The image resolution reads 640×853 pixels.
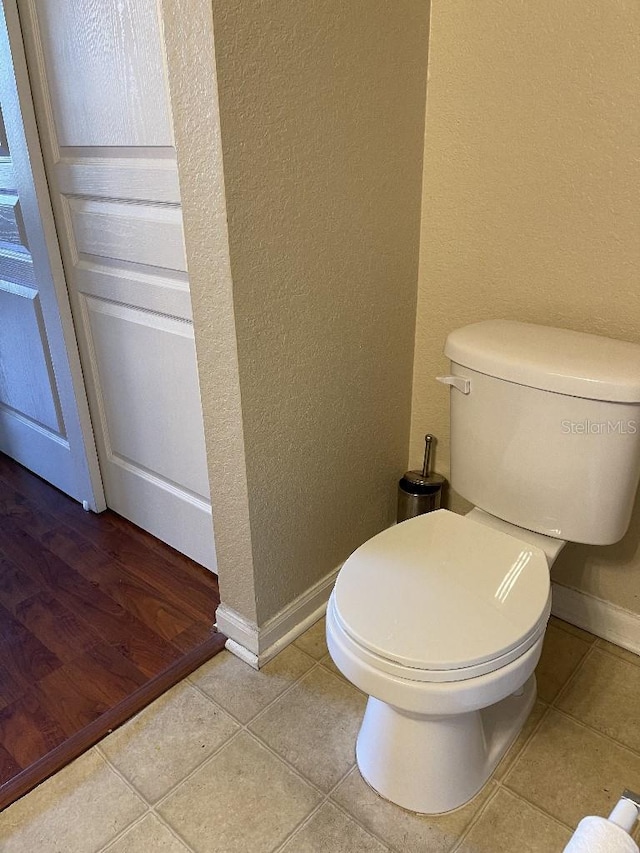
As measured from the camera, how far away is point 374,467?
1.75 meters

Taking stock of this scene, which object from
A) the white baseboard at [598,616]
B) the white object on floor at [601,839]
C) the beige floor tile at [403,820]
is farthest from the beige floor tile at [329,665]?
the white object on floor at [601,839]

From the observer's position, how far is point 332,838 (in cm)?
120

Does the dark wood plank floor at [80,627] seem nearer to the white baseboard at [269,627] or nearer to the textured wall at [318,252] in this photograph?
the white baseboard at [269,627]

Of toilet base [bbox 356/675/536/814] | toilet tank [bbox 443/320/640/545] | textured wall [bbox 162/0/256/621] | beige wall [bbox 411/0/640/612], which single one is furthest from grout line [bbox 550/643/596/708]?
textured wall [bbox 162/0/256/621]

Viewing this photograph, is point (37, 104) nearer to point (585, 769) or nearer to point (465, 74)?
point (465, 74)

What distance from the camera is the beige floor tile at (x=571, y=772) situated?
1.25 metres

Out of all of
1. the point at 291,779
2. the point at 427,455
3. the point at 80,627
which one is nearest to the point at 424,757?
the point at 291,779

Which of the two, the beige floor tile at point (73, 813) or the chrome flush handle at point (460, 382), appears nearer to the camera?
the beige floor tile at point (73, 813)

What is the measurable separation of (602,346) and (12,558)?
177cm

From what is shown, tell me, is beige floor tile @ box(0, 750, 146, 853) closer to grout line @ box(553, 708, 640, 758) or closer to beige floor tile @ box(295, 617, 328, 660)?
beige floor tile @ box(295, 617, 328, 660)

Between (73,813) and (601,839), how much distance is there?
1.02 m

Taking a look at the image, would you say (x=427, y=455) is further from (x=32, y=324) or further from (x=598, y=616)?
→ (x=32, y=324)

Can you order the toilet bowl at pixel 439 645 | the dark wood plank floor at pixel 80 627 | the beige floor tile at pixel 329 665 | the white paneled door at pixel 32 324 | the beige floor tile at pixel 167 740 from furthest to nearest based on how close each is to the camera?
the white paneled door at pixel 32 324 < the beige floor tile at pixel 329 665 < the dark wood plank floor at pixel 80 627 < the beige floor tile at pixel 167 740 < the toilet bowl at pixel 439 645

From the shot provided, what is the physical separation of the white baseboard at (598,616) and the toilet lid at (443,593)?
18.3 inches
